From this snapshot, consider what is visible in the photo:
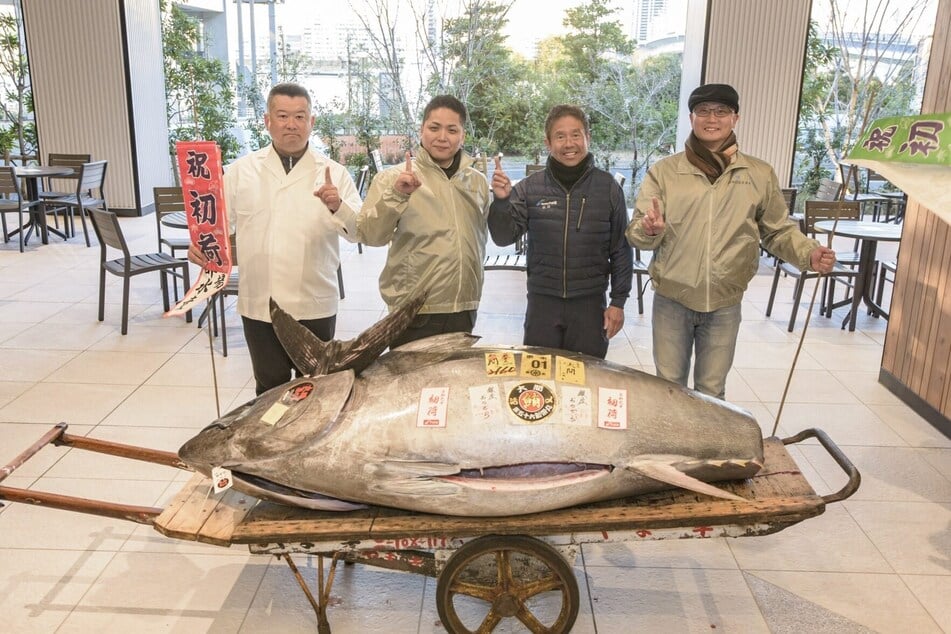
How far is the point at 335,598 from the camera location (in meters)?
2.59

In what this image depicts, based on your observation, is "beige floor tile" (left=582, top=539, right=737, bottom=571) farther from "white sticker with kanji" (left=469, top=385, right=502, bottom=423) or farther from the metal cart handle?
"white sticker with kanji" (left=469, top=385, right=502, bottom=423)

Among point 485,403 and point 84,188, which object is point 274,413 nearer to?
point 485,403

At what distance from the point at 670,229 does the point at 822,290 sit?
168 inches

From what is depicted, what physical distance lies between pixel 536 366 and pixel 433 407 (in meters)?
0.32

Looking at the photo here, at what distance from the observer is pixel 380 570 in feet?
9.03

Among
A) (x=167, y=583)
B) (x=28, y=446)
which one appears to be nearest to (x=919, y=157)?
(x=167, y=583)

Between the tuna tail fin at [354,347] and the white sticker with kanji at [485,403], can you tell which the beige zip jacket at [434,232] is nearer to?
the tuna tail fin at [354,347]

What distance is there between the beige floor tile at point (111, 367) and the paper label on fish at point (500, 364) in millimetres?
2953

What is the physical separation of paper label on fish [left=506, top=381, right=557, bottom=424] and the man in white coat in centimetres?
110

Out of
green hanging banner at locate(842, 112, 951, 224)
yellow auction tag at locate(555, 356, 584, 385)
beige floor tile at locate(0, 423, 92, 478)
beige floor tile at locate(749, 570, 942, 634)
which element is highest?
green hanging banner at locate(842, 112, 951, 224)

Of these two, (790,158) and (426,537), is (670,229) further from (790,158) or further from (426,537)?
(790,158)

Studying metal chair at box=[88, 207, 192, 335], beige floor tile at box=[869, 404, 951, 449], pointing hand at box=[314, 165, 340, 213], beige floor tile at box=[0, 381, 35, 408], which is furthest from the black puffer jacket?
metal chair at box=[88, 207, 192, 335]

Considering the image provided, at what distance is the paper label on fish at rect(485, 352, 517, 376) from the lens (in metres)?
2.20

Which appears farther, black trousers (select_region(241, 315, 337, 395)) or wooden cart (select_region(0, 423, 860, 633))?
black trousers (select_region(241, 315, 337, 395))
